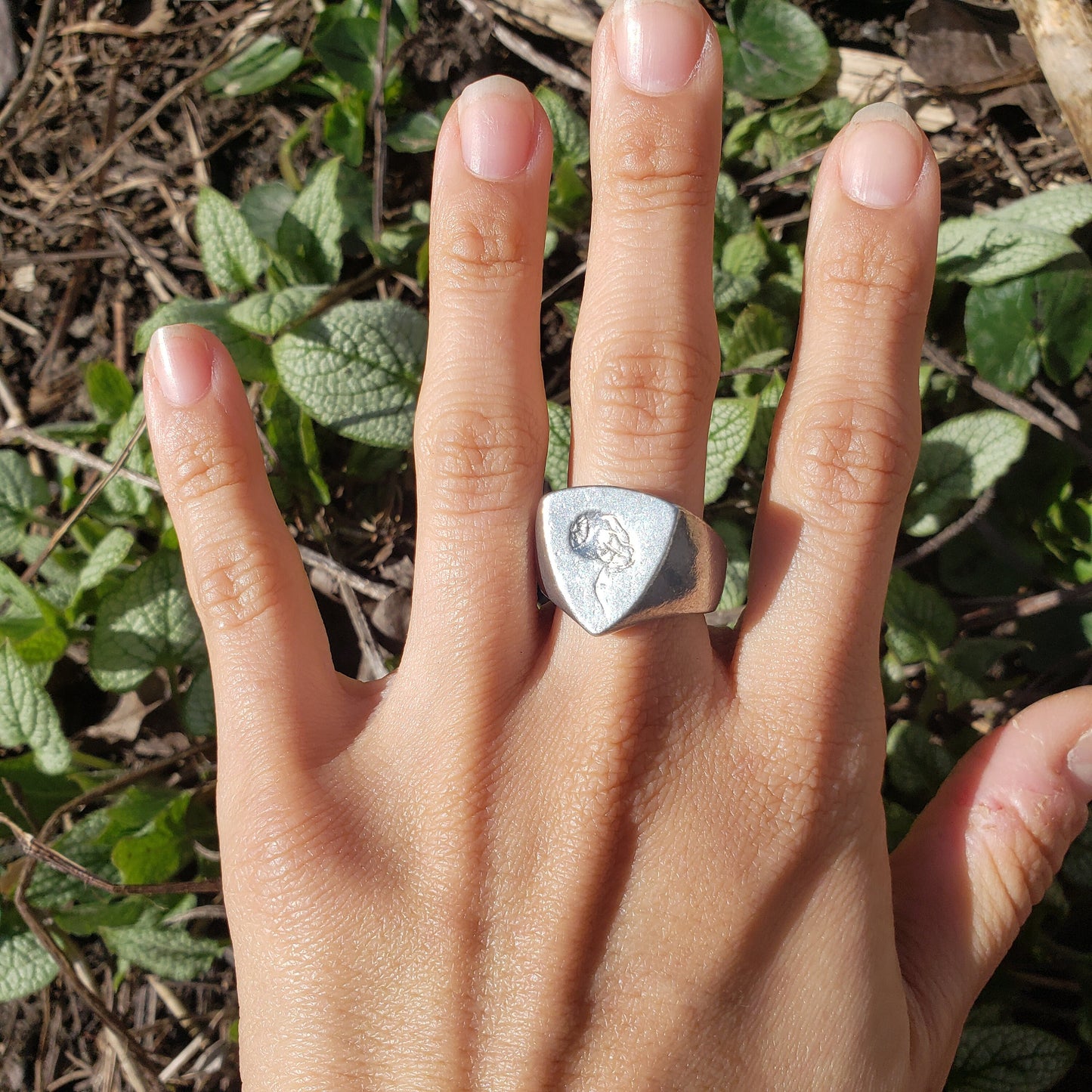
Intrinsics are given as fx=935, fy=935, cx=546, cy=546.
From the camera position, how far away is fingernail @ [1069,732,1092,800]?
1406 millimetres

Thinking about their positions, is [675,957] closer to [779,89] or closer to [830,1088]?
[830,1088]

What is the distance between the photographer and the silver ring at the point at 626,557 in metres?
1.25

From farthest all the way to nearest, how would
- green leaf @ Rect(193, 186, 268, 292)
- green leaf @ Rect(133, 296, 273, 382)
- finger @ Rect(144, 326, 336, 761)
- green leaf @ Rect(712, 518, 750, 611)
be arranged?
green leaf @ Rect(193, 186, 268, 292)
green leaf @ Rect(133, 296, 273, 382)
green leaf @ Rect(712, 518, 750, 611)
finger @ Rect(144, 326, 336, 761)

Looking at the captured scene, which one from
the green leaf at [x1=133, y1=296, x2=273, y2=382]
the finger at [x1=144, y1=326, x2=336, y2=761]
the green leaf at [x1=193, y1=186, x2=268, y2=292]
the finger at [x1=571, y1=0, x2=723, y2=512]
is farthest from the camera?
the green leaf at [x1=193, y1=186, x2=268, y2=292]

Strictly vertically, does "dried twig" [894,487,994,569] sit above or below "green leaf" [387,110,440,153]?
below

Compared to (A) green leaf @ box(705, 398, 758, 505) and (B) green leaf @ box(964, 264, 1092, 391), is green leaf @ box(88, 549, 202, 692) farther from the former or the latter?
(B) green leaf @ box(964, 264, 1092, 391)

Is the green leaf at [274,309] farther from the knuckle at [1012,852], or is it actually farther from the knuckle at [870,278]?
the knuckle at [1012,852]

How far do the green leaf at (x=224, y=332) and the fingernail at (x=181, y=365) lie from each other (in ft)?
1.37

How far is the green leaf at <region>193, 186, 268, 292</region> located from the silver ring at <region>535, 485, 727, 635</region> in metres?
1.13

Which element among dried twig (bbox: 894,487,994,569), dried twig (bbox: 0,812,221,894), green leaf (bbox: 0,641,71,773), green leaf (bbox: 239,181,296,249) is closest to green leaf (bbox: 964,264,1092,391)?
dried twig (bbox: 894,487,994,569)

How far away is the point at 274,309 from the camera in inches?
→ 73.2

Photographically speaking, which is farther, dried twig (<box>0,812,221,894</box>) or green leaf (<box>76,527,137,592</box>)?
green leaf (<box>76,527,137,592</box>)

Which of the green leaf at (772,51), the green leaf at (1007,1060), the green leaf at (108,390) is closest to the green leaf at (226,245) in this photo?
the green leaf at (108,390)

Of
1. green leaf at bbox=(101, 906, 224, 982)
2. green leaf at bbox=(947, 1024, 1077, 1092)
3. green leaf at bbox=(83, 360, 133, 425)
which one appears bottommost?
green leaf at bbox=(101, 906, 224, 982)
